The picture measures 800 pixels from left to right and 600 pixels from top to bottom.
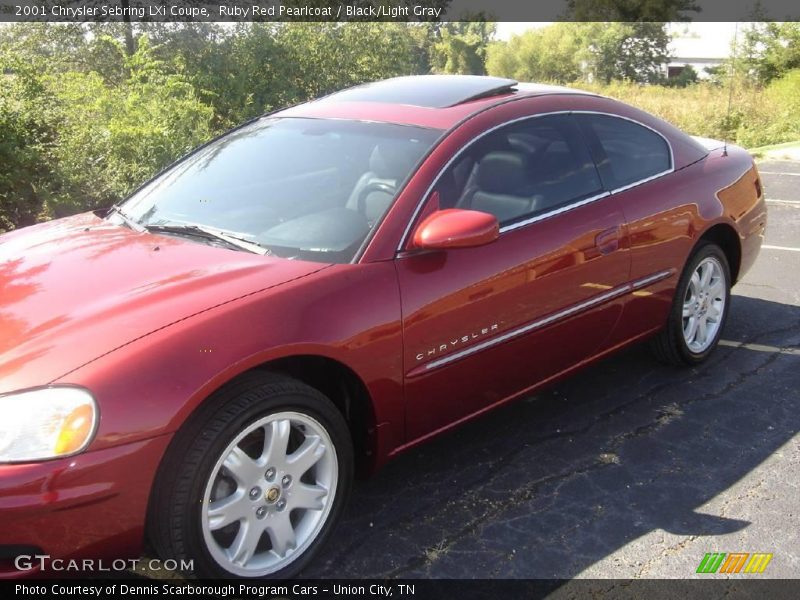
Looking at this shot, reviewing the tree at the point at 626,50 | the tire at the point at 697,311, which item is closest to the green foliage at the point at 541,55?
the tree at the point at 626,50

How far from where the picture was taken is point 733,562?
111 inches

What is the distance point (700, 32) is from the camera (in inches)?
1833

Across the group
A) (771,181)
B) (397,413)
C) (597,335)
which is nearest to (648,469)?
(597,335)

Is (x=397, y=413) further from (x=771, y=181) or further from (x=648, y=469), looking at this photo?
(x=771, y=181)

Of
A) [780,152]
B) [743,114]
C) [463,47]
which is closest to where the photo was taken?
[780,152]

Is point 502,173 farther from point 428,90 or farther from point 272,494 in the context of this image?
point 272,494

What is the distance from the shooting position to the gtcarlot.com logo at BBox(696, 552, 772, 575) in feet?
9.11

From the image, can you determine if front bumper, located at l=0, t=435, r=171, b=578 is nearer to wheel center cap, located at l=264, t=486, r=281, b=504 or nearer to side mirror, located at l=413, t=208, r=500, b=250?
wheel center cap, located at l=264, t=486, r=281, b=504

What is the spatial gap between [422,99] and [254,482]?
76.6 inches

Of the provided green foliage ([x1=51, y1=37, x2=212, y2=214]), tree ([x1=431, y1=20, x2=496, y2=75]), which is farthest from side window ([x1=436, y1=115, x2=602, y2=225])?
tree ([x1=431, y1=20, x2=496, y2=75])

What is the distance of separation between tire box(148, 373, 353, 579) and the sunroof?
1.61 metres

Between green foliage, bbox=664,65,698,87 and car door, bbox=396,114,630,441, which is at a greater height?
green foliage, bbox=664,65,698,87

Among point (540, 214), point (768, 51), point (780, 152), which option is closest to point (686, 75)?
point (768, 51)

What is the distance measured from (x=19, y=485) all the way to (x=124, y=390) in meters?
0.36
